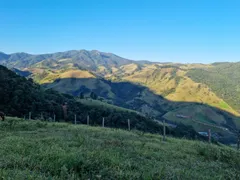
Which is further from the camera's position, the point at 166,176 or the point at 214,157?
the point at 214,157

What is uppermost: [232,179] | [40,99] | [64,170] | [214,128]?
[64,170]

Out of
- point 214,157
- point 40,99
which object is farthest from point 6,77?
point 214,157

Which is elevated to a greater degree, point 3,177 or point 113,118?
point 3,177

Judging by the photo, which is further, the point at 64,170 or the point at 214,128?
the point at 214,128

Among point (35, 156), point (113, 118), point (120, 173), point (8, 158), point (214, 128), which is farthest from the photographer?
point (214, 128)

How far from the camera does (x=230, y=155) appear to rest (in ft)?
45.7

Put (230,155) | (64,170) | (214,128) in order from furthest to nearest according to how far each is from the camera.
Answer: (214,128), (230,155), (64,170)

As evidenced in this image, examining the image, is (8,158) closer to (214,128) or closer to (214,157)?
(214,157)

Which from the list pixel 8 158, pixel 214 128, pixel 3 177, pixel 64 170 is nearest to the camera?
pixel 3 177

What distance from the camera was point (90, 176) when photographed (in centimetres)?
741

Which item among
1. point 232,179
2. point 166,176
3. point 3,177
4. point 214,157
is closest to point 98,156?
point 166,176

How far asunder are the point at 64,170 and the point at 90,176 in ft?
2.62

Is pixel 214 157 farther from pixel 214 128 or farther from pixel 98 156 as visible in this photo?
pixel 214 128

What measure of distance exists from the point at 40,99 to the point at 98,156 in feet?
251
